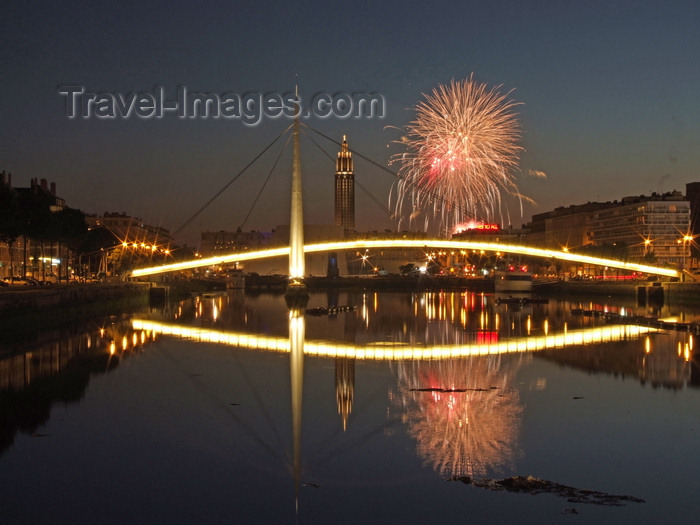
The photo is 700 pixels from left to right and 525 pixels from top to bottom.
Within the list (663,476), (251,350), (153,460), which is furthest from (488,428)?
(251,350)

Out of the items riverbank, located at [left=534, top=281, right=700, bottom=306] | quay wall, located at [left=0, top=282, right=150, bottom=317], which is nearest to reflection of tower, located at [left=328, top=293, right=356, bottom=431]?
quay wall, located at [left=0, top=282, right=150, bottom=317]

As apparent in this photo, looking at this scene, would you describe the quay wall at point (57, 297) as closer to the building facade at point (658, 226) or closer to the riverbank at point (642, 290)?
the riverbank at point (642, 290)

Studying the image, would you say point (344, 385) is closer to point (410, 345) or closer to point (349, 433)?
point (349, 433)

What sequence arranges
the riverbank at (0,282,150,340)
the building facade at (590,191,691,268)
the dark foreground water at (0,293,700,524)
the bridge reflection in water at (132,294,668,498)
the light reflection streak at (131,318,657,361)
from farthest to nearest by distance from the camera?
the building facade at (590,191,691,268) → the riverbank at (0,282,150,340) → the light reflection streak at (131,318,657,361) → the bridge reflection in water at (132,294,668,498) → the dark foreground water at (0,293,700,524)

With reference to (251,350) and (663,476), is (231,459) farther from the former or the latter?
(251,350)

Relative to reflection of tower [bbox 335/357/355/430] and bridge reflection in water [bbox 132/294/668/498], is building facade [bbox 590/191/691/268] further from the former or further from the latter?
reflection of tower [bbox 335/357/355/430]
